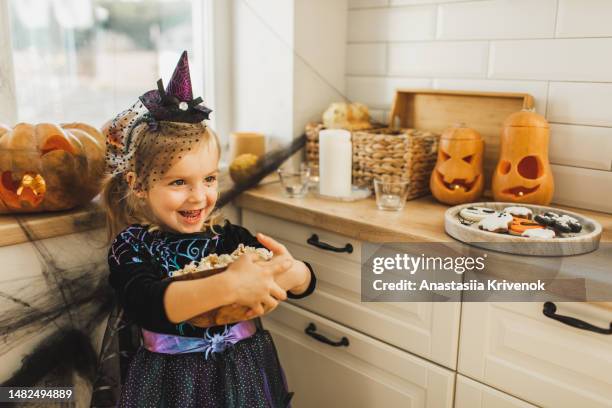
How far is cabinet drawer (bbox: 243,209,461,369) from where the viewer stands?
115 centimetres

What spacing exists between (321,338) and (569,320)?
0.58 m

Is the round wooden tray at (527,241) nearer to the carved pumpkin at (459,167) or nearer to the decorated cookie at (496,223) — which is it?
the decorated cookie at (496,223)

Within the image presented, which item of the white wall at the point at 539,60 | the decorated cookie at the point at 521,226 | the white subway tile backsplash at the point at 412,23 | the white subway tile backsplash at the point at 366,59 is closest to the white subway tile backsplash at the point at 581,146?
the white wall at the point at 539,60

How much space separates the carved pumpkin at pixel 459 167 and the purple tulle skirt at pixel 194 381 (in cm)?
62

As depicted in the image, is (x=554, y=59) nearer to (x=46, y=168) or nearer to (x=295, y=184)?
(x=295, y=184)

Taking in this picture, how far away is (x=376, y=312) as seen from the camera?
4.16ft

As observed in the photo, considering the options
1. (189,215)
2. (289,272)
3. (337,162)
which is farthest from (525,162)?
(189,215)

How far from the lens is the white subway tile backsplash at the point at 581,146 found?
4.22ft

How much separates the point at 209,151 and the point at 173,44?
0.72 m

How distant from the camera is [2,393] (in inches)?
43.2

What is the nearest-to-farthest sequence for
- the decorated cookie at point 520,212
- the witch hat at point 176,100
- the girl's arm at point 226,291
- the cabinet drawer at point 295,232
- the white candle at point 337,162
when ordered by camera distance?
the girl's arm at point 226,291
the witch hat at point 176,100
the decorated cookie at point 520,212
the cabinet drawer at point 295,232
the white candle at point 337,162

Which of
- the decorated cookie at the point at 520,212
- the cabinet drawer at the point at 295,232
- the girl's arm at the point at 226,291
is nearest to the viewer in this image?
the girl's arm at the point at 226,291

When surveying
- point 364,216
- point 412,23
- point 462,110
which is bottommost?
point 364,216

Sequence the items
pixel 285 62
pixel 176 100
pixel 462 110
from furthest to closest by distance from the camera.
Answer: pixel 285 62 < pixel 462 110 < pixel 176 100
